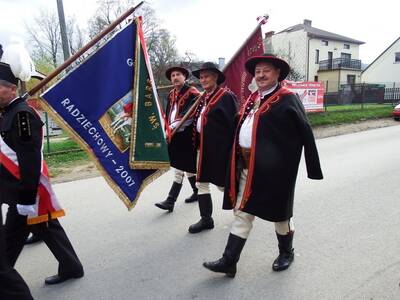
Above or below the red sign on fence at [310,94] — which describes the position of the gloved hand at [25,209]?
below

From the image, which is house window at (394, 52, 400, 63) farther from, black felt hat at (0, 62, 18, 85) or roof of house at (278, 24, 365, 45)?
black felt hat at (0, 62, 18, 85)

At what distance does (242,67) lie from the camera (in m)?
4.05

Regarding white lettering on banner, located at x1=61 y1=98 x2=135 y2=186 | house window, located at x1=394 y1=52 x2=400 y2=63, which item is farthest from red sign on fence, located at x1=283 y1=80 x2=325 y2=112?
house window, located at x1=394 y1=52 x2=400 y2=63

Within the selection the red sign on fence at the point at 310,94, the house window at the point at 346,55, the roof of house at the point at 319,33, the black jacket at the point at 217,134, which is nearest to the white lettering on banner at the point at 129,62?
the black jacket at the point at 217,134

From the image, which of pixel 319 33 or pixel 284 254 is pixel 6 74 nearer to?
pixel 284 254

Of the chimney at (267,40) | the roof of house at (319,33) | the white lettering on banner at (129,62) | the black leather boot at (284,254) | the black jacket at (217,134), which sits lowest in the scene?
the black leather boot at (284,254)

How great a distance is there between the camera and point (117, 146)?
3.13 m

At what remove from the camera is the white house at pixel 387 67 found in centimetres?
4203

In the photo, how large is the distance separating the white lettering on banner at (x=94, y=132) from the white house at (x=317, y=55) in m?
40.5

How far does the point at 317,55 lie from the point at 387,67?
817 centimetres

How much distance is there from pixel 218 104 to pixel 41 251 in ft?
7.88

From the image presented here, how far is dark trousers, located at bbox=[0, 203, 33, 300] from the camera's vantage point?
223 centimetres

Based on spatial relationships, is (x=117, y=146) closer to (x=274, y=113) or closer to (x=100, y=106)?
(x=100, y=106)

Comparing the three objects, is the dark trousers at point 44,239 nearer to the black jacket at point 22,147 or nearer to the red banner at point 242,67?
the black jacket at point 22,147
